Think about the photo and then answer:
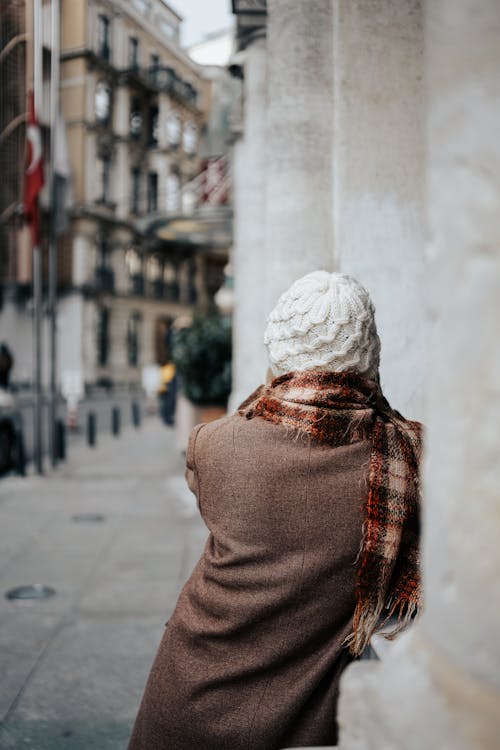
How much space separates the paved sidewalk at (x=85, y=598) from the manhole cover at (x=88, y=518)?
0.32ft

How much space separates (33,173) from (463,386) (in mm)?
9904

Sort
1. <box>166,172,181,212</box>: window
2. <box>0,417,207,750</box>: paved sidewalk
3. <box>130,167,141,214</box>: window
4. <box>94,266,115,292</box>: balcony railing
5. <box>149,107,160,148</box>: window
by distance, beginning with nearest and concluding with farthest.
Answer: <box>0,417,207,750</box>: paved sidewalk
<box>149,107,160,148</box>: window
<box>94,266,115,292</box>: balcony railing
<box>130,167,141,214</box>: window
<box>166,172,181,212</box>: window

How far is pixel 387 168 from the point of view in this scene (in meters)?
3.44

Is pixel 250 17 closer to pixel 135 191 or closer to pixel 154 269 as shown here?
pixel 135 191

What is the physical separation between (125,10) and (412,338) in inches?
437

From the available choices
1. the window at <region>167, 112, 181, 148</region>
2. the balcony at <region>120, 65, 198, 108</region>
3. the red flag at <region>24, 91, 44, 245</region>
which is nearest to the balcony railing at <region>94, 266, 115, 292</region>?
the window at <region>167, 112, 181, 148</region>

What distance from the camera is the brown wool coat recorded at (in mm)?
1731

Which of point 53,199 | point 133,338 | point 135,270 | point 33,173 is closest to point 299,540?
point 33,173

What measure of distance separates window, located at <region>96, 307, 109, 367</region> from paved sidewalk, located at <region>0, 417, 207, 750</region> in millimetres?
28664

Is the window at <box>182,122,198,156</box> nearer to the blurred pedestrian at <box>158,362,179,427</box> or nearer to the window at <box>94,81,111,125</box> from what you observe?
the window at <box>94,81,111,125</box>

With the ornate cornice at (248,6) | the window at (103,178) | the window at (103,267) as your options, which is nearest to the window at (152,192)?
the window at (103,178)

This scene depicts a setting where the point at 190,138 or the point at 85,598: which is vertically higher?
the point at 190,138

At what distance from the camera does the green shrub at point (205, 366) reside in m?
10.2

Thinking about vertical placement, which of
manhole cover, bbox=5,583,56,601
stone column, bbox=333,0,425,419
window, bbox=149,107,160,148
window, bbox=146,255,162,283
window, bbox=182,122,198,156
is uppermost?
window, bbox=149,107,160,148
